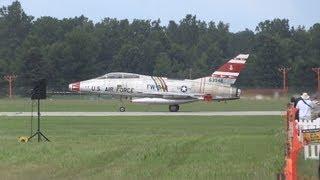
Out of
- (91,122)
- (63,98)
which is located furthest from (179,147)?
(63,98)

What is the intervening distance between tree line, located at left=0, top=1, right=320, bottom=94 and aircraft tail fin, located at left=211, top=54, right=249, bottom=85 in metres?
49.2

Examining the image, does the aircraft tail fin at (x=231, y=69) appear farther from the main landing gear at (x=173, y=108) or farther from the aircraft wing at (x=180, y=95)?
the main landing gear at (x=173, y=108)

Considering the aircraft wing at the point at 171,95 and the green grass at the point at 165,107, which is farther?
the green grass at the point at 165,107

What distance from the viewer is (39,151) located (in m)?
18.5

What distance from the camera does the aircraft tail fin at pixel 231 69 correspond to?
180ft

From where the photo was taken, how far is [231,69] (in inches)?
2175

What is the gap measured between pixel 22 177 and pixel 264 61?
11587cm

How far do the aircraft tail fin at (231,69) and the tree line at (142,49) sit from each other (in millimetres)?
49242

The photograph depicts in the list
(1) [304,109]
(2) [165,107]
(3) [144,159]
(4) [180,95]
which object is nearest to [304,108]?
(1) [304,109]

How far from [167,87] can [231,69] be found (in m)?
5.10

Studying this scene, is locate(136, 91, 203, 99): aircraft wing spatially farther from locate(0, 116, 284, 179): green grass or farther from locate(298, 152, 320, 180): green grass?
locate(298, 152, 320, 180): green grass

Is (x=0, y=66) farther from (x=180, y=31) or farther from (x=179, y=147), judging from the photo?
(x=179, y=147)

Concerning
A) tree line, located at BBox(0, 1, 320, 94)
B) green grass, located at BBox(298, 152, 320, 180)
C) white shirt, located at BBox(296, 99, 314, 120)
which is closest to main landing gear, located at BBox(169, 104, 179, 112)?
white shirt, located at BBox(296, 99, 314, 120)

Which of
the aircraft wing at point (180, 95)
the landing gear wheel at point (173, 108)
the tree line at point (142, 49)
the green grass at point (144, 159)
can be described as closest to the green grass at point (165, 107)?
the aircraft wing at point (180, 95)
